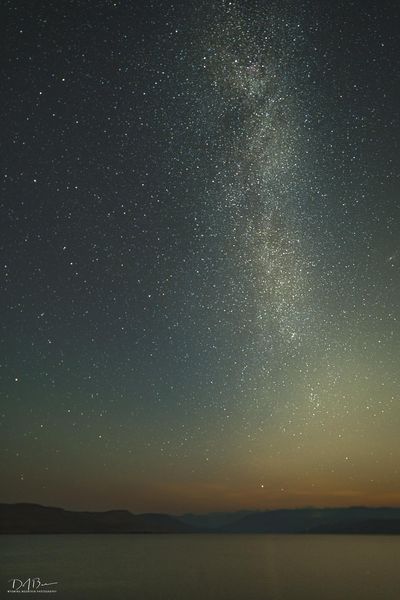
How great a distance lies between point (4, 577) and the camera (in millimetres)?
45875

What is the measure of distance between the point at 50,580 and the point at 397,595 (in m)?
25.1

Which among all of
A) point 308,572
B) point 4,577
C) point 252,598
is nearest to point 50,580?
point 4,577

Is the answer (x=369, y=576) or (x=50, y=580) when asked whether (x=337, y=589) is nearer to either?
(x=369, y=576)

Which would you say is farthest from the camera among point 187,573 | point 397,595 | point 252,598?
point 187,573

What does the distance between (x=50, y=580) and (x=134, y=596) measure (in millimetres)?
13452

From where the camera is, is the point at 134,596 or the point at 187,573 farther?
the point at 187,573

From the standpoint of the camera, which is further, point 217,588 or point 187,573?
point 187,573

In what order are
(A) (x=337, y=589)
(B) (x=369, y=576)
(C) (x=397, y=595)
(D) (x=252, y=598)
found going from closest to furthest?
(D) (x=252, y=598)
(C) (x=397, y=595)
(A) (x=337, y=589)
(B) (x=369, y=576)

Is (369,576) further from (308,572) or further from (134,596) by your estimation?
(134,596)

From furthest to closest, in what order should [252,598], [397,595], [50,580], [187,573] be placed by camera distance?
1. [187,573]
2. [50,580]
3. [397,595]
4. [252,598]

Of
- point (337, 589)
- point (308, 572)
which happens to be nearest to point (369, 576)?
point (308, 572)

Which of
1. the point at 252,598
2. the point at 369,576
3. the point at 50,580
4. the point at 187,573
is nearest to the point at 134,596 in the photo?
the point at 252,598

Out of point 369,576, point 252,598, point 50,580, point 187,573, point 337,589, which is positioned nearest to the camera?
point 252,598

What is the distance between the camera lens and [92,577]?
48.1 metres
